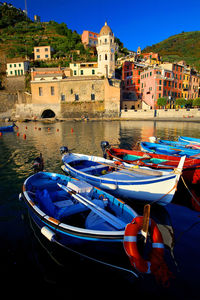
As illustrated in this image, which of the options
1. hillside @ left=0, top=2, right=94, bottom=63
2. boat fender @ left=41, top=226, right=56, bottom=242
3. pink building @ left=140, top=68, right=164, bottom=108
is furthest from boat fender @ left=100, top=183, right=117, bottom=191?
hillside @ left=0, top=2, right=94, bottom=63

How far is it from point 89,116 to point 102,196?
53.2 metres

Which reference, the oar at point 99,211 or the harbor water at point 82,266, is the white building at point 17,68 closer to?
the harbor water at point 82,266

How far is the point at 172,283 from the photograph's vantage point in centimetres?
488

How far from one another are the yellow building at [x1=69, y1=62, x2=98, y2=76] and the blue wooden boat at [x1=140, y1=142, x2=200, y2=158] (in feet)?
171

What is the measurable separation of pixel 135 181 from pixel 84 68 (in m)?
61.2

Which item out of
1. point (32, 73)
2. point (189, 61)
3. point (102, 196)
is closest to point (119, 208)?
point (102, 196)

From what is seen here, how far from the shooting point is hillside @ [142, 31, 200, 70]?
4682 inches

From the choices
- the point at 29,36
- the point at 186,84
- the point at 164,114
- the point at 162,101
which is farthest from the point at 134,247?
the point at 29,36

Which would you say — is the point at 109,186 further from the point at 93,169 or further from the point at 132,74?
the point at 132,74

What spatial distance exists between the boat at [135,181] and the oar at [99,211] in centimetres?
198

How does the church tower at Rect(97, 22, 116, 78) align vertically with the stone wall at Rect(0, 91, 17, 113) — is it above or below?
above

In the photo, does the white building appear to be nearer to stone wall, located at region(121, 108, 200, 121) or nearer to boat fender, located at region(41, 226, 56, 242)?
stone wall, located at region(121, 108, 200, 121)

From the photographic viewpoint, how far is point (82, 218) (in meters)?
6.66

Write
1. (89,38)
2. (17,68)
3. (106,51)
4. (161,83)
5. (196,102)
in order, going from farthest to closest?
1. (89,38)
2. (17,68)
3. (106,51)
4. (161,83)
5. (196,102)
